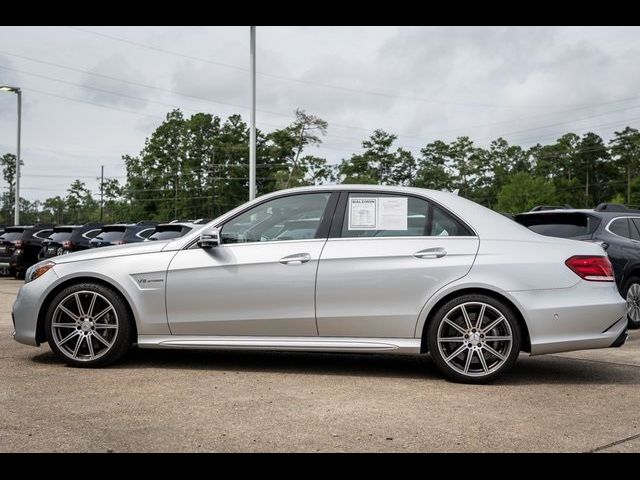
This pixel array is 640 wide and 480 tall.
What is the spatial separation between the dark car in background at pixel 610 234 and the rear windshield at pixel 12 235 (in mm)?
15232

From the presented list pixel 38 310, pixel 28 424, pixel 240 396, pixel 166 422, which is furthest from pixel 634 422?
pixel 38 310

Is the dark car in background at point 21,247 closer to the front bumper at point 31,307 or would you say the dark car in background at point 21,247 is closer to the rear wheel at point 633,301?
the front bumper at point 31,307

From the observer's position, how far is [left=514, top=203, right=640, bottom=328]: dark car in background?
370 inches

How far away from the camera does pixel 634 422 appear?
459cm

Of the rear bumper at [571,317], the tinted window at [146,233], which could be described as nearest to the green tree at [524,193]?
the tinted window at [146,233]

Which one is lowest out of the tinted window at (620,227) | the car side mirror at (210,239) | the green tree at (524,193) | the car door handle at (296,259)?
the car door handle at (296,259)

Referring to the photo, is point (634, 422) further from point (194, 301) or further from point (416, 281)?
point (194, 301)

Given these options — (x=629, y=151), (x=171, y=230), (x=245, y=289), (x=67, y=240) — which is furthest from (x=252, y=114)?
(x=629, y=151)

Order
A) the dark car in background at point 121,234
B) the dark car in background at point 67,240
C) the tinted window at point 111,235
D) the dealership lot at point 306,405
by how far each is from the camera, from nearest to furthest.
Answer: the dealership lot at point 306,405
the dark car in background at point 121,234
the tinted window at point 111,235
the dark car in background at point 67,240

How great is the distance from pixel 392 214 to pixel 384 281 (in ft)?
2.02

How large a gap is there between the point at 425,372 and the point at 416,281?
0.95 meters

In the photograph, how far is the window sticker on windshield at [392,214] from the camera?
5.99m

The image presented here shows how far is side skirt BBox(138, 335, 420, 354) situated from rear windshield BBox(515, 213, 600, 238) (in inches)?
178

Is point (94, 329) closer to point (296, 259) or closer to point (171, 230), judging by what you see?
point (296, 259)
